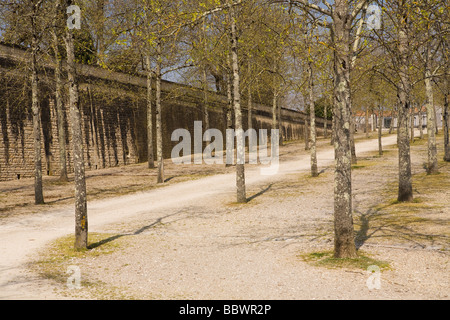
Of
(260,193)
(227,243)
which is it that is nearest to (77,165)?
(227,243)

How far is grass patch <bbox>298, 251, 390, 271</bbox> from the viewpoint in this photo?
7.89m

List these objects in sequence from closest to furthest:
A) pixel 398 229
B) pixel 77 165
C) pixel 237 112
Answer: pixel 77 165
pixel 398 229
pixel 237 112

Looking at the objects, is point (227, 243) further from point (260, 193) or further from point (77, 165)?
point (260, 193)

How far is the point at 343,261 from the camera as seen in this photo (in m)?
8.18

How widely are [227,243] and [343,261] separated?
294 centimetres

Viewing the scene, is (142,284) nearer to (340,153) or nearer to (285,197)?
(340,153)

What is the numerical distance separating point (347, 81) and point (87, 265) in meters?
6.25

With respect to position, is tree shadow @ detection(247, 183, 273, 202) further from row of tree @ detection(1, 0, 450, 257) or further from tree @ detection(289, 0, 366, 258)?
tree @ detection(289, 0, 366, 258)

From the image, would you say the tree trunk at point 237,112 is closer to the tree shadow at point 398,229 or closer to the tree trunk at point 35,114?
the tree shadow at point 398,229

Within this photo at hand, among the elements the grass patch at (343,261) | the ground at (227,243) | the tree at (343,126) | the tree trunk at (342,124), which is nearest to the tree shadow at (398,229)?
the ground at (227,243)

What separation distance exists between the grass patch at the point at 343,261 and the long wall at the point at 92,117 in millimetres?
11598
